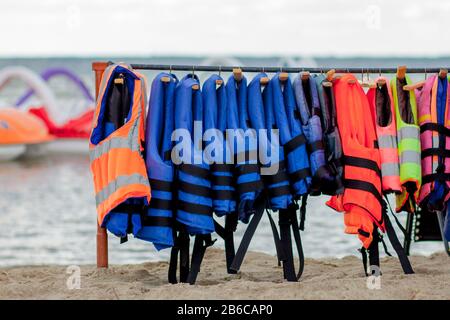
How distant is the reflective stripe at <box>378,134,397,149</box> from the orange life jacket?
35mm

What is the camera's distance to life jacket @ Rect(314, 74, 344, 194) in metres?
4.31

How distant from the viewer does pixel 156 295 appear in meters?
3.80

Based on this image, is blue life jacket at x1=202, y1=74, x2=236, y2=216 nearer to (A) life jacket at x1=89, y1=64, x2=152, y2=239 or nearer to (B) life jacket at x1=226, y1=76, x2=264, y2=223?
(B) life jacket at x1=226, y1=76, x2=264, y2=223

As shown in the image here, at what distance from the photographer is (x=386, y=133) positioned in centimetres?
442

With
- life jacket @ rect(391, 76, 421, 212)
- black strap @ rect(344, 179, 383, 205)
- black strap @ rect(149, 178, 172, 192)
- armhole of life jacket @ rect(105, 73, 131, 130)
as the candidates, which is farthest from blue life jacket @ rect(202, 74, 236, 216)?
life jacket @ rect(391, 76, 421, 212)

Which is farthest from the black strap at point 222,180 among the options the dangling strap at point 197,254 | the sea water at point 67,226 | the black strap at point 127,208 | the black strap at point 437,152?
the sea water at point 67,226

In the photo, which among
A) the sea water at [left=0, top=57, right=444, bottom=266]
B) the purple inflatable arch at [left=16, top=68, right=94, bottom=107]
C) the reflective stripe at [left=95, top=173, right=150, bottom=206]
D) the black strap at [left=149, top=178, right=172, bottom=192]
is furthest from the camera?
the purple inflatable arch at [left=16, top=68, right=94, bottom=107]

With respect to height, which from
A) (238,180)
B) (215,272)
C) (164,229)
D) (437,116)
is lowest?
(215,272)

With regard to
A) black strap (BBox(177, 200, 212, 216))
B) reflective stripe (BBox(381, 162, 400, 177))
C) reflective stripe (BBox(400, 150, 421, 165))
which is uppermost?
reflective stripe (BBox(400, 150, 421, 165))
